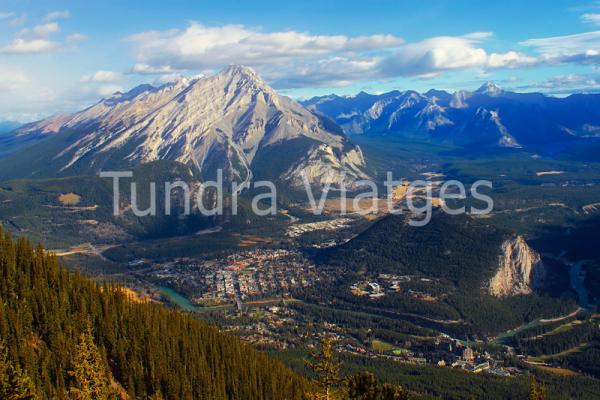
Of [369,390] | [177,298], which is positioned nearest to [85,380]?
[369,390]

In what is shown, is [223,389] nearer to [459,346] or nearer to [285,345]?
[285,345]

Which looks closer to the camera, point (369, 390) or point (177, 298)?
point (369, 390)

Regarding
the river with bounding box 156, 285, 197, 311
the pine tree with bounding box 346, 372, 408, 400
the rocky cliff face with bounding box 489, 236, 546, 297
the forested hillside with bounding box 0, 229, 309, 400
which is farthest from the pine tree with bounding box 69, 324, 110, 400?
the rocky cliff face with bounding box 489, 236, 546, 297

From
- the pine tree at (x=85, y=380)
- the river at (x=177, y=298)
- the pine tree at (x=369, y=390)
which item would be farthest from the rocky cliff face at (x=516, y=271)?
the pine tree at (x=85, y=380)

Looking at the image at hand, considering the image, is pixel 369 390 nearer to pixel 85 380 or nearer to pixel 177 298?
pixel 85 380

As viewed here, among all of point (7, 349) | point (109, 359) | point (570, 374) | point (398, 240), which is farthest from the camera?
point (398, 240)

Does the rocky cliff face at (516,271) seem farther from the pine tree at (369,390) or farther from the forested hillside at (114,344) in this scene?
the pine tree at (369,390)

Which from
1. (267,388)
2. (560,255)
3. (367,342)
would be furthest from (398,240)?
(267,388)
